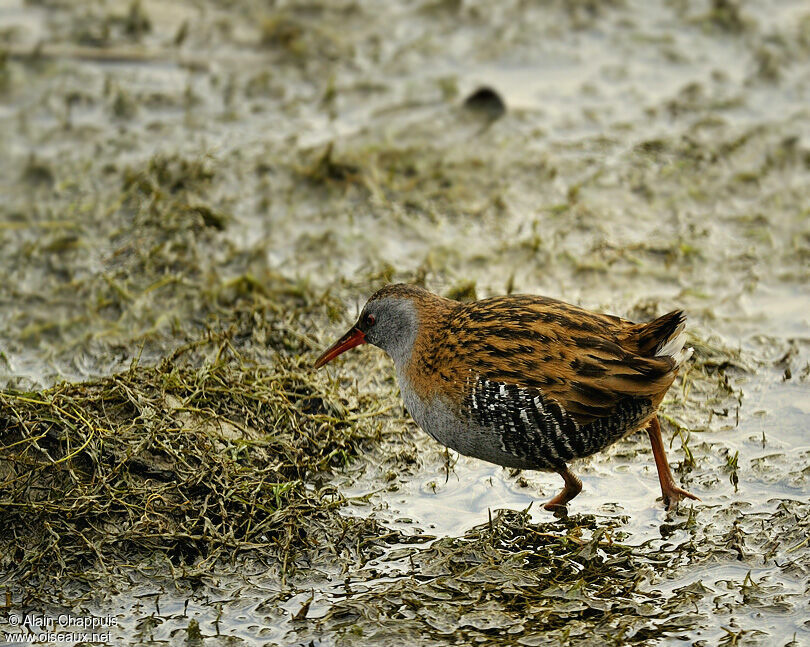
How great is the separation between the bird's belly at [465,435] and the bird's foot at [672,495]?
25.0 inches

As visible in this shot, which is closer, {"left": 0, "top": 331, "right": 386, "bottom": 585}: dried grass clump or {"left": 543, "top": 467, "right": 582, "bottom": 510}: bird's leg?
{"left": 0, "top": 331, "right": 386, "bottom": 585}: dried grass clump

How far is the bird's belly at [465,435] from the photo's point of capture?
5.23 metres

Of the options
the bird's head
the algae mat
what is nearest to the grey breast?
the algae mat

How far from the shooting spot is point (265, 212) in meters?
7.99

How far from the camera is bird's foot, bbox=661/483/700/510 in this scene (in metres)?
5.53

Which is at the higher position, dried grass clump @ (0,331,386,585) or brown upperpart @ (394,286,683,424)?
brown upperpart @ (394,286,683,424)

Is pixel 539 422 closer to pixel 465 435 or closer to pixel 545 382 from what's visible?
pixel 545 382

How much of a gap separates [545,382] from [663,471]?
87 cm

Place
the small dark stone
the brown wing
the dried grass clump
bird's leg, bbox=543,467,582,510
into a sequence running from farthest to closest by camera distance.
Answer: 1. the small dark stone
2. bird's leg, bbox=543,467,582,510
3. the dried grass clump
4. the brown wing

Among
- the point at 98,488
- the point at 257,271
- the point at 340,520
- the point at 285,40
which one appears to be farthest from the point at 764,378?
the point at 285,40

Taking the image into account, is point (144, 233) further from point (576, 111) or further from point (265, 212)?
point (576, 111)

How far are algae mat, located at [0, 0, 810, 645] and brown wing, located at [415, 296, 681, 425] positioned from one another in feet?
2.31

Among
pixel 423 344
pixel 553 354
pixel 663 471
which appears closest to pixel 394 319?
pixel 423 344

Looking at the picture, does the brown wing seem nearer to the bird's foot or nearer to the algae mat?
the bird's foot
